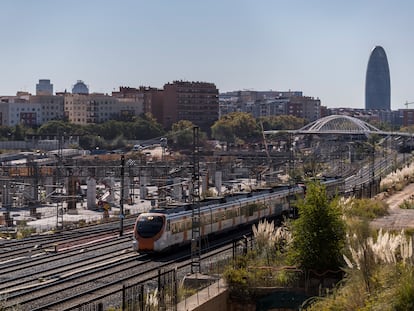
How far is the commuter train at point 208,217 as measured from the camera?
84.7ft

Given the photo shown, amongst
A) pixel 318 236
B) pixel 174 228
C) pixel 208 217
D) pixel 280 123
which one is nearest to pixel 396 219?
pixel 208 217

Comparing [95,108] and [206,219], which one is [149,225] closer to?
[206,219]

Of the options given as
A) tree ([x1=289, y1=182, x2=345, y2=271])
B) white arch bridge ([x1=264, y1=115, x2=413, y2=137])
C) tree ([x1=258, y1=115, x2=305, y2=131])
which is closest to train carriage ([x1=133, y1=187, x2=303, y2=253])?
tree ([x1=289, y1=182, x2=345, y2=271])

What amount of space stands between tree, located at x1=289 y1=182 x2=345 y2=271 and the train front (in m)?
7.79

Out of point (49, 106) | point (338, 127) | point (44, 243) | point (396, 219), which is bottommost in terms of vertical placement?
point (44, 243)

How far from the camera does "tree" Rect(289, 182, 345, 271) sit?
18219mm

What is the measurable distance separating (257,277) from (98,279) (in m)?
4.88

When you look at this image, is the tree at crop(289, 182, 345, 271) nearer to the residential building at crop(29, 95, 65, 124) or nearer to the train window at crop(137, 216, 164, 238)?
the train window at crop(137, 216, 164, 238)

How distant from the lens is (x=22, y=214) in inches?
2098

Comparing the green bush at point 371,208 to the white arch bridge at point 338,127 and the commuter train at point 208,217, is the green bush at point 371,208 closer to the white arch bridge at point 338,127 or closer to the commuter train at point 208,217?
the commuter train at point 208,217

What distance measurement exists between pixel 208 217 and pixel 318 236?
11287 millimetres

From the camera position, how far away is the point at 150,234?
84.5 feet

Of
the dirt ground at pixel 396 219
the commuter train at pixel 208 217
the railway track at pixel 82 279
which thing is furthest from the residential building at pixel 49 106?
the railway track at pixel 82 279

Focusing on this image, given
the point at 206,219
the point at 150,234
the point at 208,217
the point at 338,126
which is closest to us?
the point at 150,234
